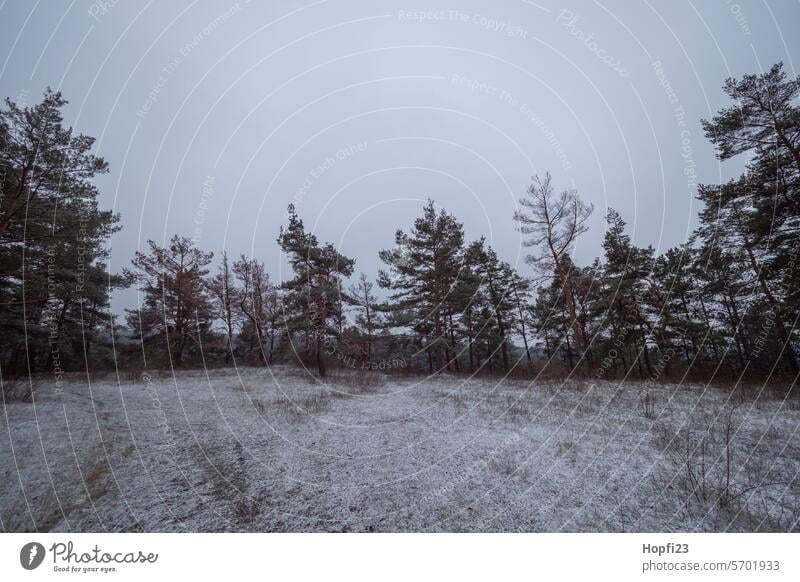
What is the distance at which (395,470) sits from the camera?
404 cm

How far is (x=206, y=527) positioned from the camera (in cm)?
278

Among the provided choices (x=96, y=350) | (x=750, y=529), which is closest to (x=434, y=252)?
(x=750, y=529)

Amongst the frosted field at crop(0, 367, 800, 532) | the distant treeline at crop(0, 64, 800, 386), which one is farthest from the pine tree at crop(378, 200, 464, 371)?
the frosted field at crop(0, 367, 800, 532)

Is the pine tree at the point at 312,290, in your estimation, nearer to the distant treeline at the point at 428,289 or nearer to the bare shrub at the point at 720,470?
the distant treeline at the point at 428,289

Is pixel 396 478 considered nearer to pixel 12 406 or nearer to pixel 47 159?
pixel 12 406

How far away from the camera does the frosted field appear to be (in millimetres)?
2922

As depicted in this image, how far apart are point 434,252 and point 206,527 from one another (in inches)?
848

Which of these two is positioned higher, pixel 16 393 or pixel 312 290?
pixel 312 290

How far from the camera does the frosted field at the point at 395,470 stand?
115 inches
